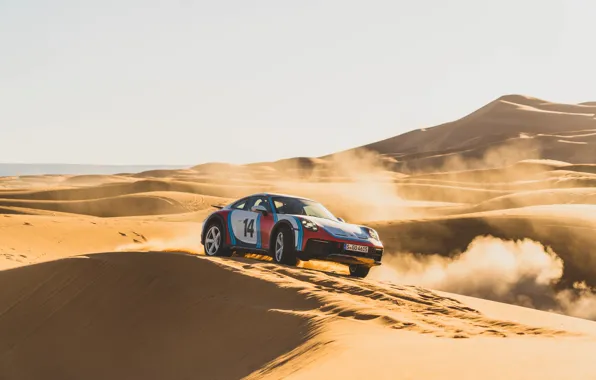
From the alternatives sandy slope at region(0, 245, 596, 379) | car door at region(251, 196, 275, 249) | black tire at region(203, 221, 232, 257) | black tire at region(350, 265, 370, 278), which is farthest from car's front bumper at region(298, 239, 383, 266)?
black tire at region(203, 221, 232, 257)

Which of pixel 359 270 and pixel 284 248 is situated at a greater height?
pixel 284 248

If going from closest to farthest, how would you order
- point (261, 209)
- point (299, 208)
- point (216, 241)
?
point (261, 209), point (299, 208), point (216, 241)

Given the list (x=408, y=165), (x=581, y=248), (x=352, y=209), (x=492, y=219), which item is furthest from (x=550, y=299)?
(x=408, y=165)

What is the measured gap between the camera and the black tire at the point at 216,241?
15.7 meters

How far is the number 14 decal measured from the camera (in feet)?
49.5

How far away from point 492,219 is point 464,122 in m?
145

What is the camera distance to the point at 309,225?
14.0m

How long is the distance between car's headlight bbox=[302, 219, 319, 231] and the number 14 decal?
1382 mm

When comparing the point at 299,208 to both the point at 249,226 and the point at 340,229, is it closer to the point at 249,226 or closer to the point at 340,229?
the point at 249,226

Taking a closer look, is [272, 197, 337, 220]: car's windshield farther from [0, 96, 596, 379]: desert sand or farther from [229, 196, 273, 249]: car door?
[0, 96, 596, 379]: desert sand

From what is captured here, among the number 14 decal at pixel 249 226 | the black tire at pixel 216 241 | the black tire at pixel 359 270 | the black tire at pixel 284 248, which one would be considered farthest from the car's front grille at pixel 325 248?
the black tire at pixel 216 241

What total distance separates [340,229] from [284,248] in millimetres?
1010

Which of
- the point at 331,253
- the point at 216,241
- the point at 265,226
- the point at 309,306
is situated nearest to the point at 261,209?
the point at 265,226

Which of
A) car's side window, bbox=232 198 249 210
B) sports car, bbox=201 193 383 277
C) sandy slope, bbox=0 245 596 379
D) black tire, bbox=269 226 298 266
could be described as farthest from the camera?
car's side window, bbox=232 198 249 210
